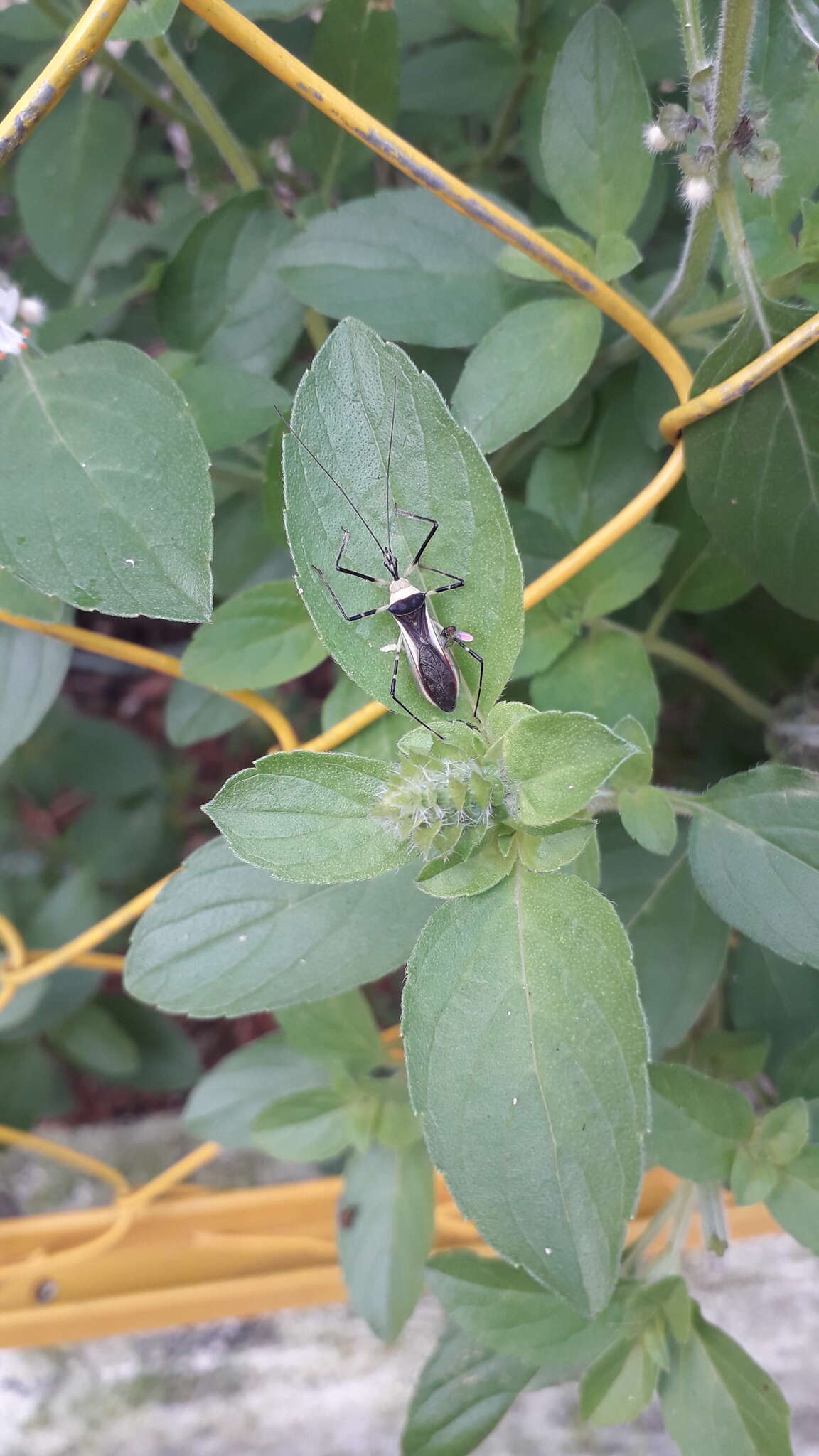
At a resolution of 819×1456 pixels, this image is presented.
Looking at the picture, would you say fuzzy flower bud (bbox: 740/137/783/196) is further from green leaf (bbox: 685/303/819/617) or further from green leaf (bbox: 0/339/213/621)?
green leaf (bbox: 0/339/213/621)

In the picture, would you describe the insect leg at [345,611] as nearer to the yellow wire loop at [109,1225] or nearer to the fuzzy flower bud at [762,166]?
the fuzzy flower bud at [762,166]

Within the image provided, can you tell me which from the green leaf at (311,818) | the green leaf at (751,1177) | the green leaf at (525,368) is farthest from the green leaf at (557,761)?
the green leaf at (751,1177)

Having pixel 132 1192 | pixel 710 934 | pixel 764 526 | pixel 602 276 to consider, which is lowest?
pixel 132 1192

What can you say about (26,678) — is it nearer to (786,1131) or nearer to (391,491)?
(391,491)

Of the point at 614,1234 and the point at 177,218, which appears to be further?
the point at 177,218

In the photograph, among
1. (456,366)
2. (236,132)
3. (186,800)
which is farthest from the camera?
(186,800)

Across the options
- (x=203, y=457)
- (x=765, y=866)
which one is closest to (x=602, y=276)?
(x=203, y=457)

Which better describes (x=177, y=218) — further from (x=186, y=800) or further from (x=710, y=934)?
(x=710, y=934)
